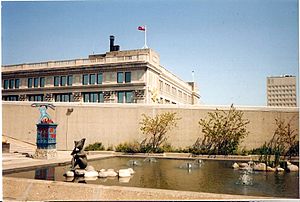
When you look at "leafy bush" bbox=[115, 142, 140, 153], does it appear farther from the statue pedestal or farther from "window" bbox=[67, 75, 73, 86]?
"window" bbox=[67, 75, 73, 86]

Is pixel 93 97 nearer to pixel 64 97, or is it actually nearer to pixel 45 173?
pixel 64 97

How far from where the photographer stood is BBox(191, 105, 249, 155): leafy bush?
18.1 m

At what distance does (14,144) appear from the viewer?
19484 millimetres

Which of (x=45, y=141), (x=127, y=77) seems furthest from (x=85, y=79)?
(x=45, y=141)

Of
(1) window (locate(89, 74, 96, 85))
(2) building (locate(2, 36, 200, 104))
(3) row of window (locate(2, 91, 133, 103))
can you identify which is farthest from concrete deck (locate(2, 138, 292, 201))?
(1) window (locate(89, 74, 96, 85))

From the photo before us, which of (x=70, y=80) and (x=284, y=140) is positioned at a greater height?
(x=70, y=80)

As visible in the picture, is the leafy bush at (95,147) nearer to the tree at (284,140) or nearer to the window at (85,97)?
the tree at (284,140)

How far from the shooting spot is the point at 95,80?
33.4 meters

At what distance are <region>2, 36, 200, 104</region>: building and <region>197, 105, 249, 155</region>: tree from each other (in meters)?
13.3

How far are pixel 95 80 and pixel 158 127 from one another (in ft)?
52.3

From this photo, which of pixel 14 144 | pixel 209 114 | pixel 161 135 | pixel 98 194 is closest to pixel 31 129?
pixel 14 144

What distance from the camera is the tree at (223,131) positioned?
18.1 metres

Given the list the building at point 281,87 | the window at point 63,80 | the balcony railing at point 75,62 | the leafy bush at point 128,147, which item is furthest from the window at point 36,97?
the building at point 281,87

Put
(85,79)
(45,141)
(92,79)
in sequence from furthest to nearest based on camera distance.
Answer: (85,79) → (92,79) → (45,141)
